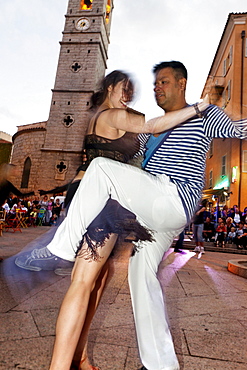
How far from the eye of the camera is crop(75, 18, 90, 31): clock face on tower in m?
27.5

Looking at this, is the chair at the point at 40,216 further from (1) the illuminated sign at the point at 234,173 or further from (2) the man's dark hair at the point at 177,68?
(2) the man's dark hair at the point at 177,68

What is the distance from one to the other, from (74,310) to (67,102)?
27.5 metres

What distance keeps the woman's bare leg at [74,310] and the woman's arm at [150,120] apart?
1.81 ft

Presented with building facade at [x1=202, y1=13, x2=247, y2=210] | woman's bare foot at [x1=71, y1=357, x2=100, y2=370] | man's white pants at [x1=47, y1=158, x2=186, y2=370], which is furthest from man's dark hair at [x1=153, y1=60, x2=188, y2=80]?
building facade at [x1=202, y1=13, x2=247, y2=210]

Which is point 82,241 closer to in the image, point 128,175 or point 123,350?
point 128,175

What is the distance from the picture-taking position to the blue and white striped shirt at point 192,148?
1294 mm

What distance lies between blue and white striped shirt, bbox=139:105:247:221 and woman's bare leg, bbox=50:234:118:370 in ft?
1.44

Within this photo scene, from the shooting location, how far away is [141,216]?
1227mm

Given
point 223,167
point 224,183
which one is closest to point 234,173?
point 224,183

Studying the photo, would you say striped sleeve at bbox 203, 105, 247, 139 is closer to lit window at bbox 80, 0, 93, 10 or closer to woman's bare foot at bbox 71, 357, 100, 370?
woman's bare foot at bbox 71, 357, 100, 370

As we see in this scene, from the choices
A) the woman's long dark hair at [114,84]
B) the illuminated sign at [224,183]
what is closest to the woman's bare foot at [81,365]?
the woman's long dark hair at [114,84]

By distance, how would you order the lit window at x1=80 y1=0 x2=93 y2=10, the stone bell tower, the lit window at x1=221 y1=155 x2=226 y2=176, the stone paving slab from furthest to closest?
the lit window at x1=80 y1=0 x2=93 y2=10 → the stone bell tower → the lit window at x1=221 y1=155 x2=226 y2=176 → the stone paving slab

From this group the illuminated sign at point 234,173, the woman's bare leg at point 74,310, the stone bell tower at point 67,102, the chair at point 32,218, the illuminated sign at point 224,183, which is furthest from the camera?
the stone bell tower at point 67,102

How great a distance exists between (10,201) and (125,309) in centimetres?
1119
